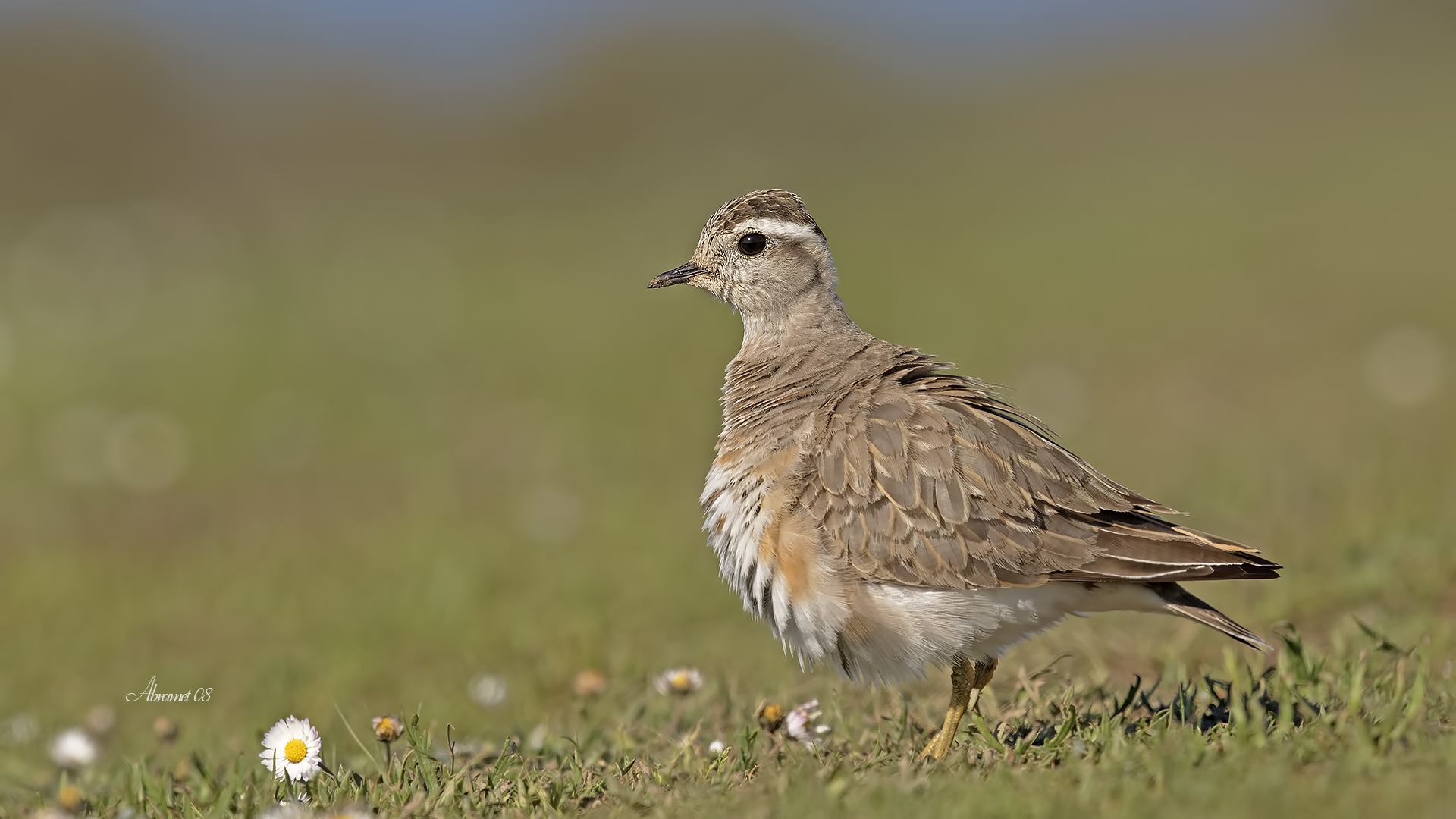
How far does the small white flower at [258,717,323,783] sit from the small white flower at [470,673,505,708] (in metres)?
1.52

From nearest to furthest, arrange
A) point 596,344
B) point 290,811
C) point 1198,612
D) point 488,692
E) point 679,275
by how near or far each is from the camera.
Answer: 1. point 290,811
2. point 1198,612
3. point 488,692
4. point 679,275
5. point 596,344

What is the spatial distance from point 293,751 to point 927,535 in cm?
269

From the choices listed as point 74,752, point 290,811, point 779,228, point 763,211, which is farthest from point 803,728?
point 74,752

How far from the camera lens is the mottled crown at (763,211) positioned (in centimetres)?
707

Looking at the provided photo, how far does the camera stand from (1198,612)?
17.3 ft

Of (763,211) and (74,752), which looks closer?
(74,752)

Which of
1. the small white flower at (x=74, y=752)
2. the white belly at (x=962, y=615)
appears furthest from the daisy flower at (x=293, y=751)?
the white belly at (x=962, y=615)

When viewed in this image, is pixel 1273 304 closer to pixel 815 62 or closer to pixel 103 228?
pixel 103 228

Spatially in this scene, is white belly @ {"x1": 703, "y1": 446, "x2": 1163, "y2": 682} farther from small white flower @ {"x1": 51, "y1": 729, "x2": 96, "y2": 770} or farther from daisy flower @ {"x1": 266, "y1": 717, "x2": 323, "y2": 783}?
small white flower @ {"x1": 51, "y1": 729, "x2": 96, "y2": 770}

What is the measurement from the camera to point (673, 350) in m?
15.6

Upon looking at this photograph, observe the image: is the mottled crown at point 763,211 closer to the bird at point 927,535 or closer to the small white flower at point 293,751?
the bird at point 927,535

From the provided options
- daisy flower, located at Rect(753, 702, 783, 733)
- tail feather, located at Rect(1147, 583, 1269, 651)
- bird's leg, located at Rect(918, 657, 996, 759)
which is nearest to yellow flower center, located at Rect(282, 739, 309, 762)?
daisy flower, located at Rect(753, 702, 783, 733)

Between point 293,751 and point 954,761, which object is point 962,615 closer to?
point 954,761

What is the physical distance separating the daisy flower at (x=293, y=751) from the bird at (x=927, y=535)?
186cm
